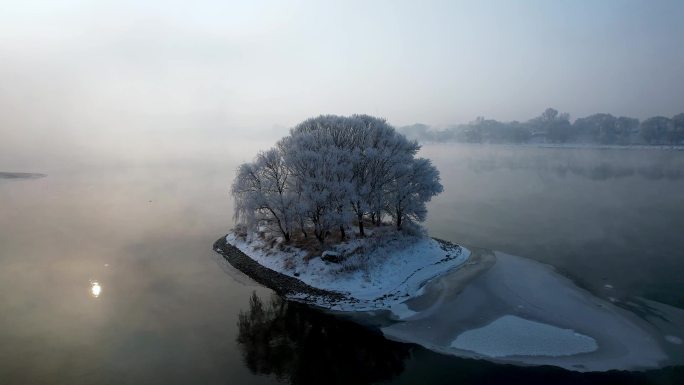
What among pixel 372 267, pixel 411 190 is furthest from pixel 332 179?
pixel 372 267

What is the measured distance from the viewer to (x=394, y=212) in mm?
38250

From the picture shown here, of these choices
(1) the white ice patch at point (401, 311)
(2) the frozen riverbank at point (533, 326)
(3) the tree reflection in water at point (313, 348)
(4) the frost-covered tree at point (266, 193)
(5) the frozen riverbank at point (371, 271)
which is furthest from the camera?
(4) the frost-covered tree at point (266, 193)

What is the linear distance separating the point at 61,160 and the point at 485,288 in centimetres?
13376

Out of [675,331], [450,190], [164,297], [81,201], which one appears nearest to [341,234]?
[164,297]

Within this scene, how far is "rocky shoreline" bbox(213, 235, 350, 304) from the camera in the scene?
2873 cm

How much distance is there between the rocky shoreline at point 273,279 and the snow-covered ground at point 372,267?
1.33ft

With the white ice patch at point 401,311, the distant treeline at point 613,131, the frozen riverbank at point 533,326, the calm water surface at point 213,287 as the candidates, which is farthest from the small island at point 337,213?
the distant treeline at point 613,131

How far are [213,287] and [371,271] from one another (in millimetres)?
11617

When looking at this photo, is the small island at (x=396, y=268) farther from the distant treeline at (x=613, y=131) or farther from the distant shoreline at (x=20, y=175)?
the distant treeline at (x=613, y=131)

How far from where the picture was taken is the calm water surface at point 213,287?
19.9 meters

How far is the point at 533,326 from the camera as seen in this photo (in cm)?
2362

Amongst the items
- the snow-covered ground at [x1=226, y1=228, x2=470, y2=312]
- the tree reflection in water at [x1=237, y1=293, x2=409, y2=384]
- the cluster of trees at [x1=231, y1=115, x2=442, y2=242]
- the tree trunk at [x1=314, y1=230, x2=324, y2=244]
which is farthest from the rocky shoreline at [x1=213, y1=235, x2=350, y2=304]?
the tree trunk at [x1=314, y1=230, x2=324, y2=244]

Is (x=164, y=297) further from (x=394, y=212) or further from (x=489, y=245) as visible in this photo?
(x=489, y=245)

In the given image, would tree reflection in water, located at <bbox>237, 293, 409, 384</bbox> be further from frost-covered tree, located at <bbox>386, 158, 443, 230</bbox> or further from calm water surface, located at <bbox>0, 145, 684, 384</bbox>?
frost-covered tree, located at <bbox>386, 158, 443, 230</bbox>
